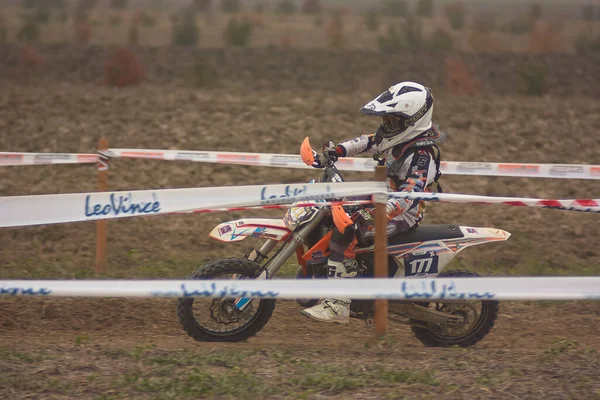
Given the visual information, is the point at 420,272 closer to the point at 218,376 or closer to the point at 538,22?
the point at 218,376

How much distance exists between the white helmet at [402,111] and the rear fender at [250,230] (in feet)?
3.57

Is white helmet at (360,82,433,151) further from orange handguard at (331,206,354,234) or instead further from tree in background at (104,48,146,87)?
tree in background at (104,48,146,87)

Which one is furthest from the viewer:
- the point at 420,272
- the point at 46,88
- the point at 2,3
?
the point at 2,3

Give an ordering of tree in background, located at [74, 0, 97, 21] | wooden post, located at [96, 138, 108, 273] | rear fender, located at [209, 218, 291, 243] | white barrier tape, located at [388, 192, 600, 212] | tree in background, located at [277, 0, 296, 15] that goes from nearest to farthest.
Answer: white barrier tape, located at [388, 192, 600, 212]
rear fender, located at [209, 218, 291, 243]
wooden post, located at [96, 138, 108, 273]
tree in background, located at [74, 0, 97, 21]
tree in background, located at [277, 0, 296, 15]

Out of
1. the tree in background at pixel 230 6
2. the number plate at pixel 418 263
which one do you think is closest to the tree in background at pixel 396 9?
the tree in background at pixel 230 6

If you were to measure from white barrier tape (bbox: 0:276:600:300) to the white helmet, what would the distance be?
1.46m

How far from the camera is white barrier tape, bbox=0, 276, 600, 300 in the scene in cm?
505

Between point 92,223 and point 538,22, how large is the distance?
26608mm

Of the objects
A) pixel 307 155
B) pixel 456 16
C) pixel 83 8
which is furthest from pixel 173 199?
pixel 83 8

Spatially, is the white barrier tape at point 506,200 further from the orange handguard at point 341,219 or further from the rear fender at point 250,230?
the rear fender at point 250,230

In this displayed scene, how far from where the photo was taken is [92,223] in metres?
10.2

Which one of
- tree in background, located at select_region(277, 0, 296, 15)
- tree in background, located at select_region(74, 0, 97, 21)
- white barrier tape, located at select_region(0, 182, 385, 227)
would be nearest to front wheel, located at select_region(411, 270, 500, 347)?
white barrier tape, located at select_region(0, 182, 385, 227)

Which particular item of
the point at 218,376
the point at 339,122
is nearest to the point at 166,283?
the point at 218,376

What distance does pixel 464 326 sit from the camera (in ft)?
20.9
